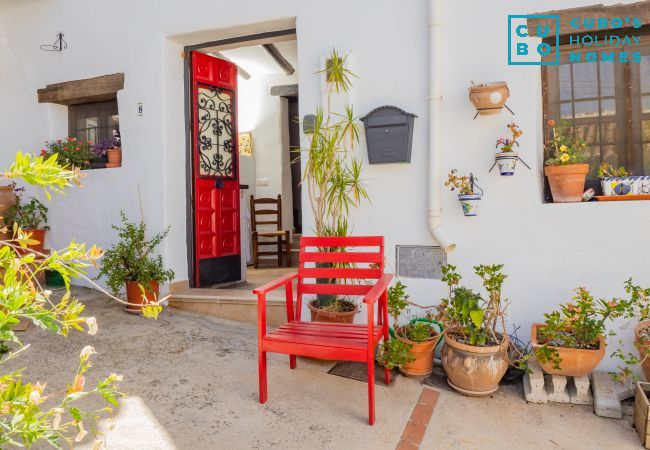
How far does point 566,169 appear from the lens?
9.27 feet

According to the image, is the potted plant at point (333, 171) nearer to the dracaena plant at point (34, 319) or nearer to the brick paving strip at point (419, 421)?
the brick paving strip at point (419, 421)

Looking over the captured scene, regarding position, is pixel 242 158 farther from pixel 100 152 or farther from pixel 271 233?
pixel 100 152

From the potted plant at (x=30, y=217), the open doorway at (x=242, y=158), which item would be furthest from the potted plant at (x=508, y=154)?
the potted plant at (x=30, y=217)

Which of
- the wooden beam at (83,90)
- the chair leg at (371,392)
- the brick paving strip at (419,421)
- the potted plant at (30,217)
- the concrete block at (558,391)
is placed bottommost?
the brick paving strip at (419,421)

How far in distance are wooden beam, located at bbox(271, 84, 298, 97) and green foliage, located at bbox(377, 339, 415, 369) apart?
4967mm

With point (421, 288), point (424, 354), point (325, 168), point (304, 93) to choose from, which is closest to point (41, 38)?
point (304, 93)

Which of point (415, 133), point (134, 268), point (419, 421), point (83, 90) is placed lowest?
point (419, 421)

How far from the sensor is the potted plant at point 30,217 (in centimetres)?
456

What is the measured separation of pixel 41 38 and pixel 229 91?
2.10m

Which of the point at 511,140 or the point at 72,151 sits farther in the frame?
the point at 72,151

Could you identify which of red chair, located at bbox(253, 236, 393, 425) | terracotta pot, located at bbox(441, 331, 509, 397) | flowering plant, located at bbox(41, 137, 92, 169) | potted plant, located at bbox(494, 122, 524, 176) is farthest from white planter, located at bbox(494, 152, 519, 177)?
flowering plant, located at bbox(41, 137, 92, 169)

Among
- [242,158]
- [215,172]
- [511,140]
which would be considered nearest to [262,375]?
[511,140]

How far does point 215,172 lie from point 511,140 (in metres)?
2.89

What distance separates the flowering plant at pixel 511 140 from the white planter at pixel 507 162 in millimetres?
36
